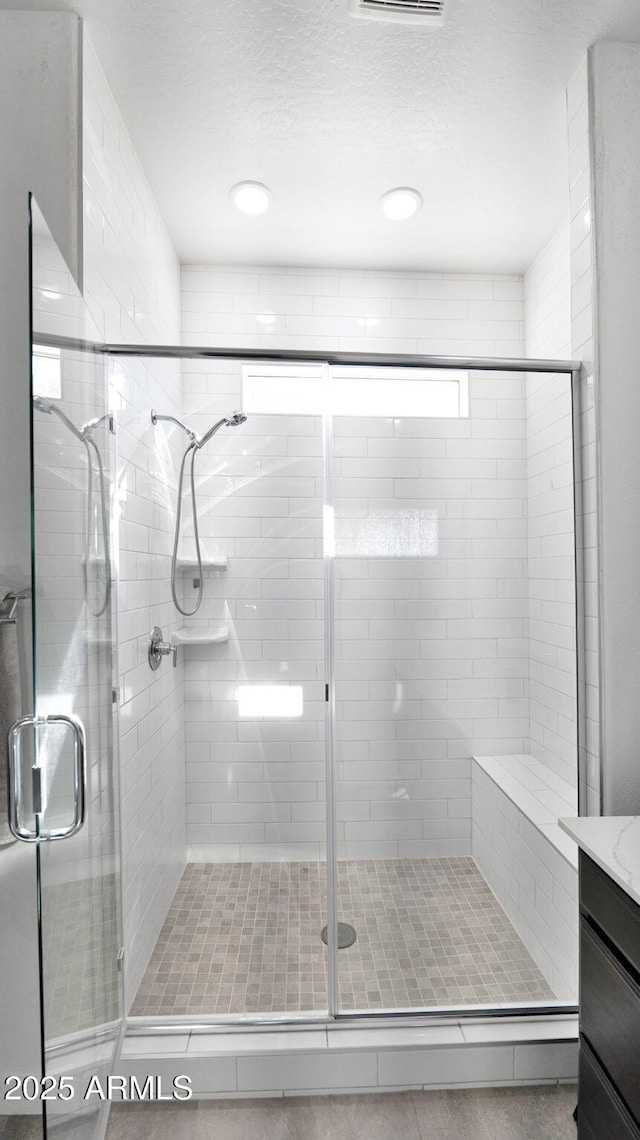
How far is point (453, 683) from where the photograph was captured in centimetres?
182

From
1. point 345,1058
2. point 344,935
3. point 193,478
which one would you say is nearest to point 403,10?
point 193,478

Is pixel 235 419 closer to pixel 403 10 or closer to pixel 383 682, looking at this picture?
pixel 383 682

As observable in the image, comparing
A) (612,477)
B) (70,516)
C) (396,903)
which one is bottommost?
(396,903)

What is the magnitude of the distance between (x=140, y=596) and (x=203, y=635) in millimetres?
229

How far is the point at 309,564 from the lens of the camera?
1796 millimetres

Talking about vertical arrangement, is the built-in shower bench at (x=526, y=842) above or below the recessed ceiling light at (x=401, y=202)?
below

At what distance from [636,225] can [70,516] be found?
171 cm

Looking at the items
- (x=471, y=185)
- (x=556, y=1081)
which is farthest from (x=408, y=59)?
(x=556, y=1081)

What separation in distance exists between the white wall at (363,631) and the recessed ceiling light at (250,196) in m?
0.91

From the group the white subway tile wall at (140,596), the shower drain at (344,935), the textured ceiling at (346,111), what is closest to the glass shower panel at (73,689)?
the white subway tile wall at (140,596)

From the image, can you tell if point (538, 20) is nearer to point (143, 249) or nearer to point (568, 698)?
point (143, 249)

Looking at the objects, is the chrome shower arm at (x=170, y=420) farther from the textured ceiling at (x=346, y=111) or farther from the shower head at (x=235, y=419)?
the textured ceiling at (x=346, y=111)

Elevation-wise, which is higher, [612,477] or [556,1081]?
[612,477]

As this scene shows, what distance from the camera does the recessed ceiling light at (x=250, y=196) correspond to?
2.18m
